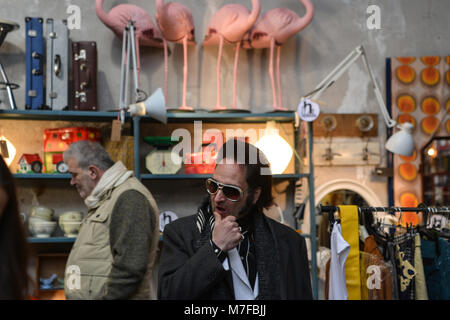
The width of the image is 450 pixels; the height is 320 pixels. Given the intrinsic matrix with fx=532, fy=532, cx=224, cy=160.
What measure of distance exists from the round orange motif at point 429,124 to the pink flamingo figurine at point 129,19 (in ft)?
6.84

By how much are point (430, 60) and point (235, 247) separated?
117 inches

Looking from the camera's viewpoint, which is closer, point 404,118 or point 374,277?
point 374,277

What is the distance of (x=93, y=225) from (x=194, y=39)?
1905 mm

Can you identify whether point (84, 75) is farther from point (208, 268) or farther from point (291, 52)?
point (208, 268)

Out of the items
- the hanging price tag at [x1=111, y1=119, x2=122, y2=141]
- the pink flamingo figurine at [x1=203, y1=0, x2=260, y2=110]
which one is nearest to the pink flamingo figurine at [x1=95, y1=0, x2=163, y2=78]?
the pink flamingo figurine at [x1=203, y1=0, x2=260, y2=110]

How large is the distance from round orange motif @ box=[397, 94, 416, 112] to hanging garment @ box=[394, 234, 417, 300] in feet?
5.09

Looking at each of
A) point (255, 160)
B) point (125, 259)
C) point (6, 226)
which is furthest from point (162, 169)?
point (6, 226)

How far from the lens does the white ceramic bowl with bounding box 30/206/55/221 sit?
3447mm

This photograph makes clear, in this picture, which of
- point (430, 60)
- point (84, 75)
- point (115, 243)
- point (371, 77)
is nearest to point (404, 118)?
point (430, 60)

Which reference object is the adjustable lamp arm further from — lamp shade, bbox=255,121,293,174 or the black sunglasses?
the black sunglasses

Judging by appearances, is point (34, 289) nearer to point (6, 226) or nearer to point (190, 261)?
point (190, 261)

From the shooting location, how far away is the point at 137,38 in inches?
142

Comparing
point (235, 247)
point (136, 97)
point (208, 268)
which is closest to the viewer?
point (208, 268)

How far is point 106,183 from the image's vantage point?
7.91 feet
